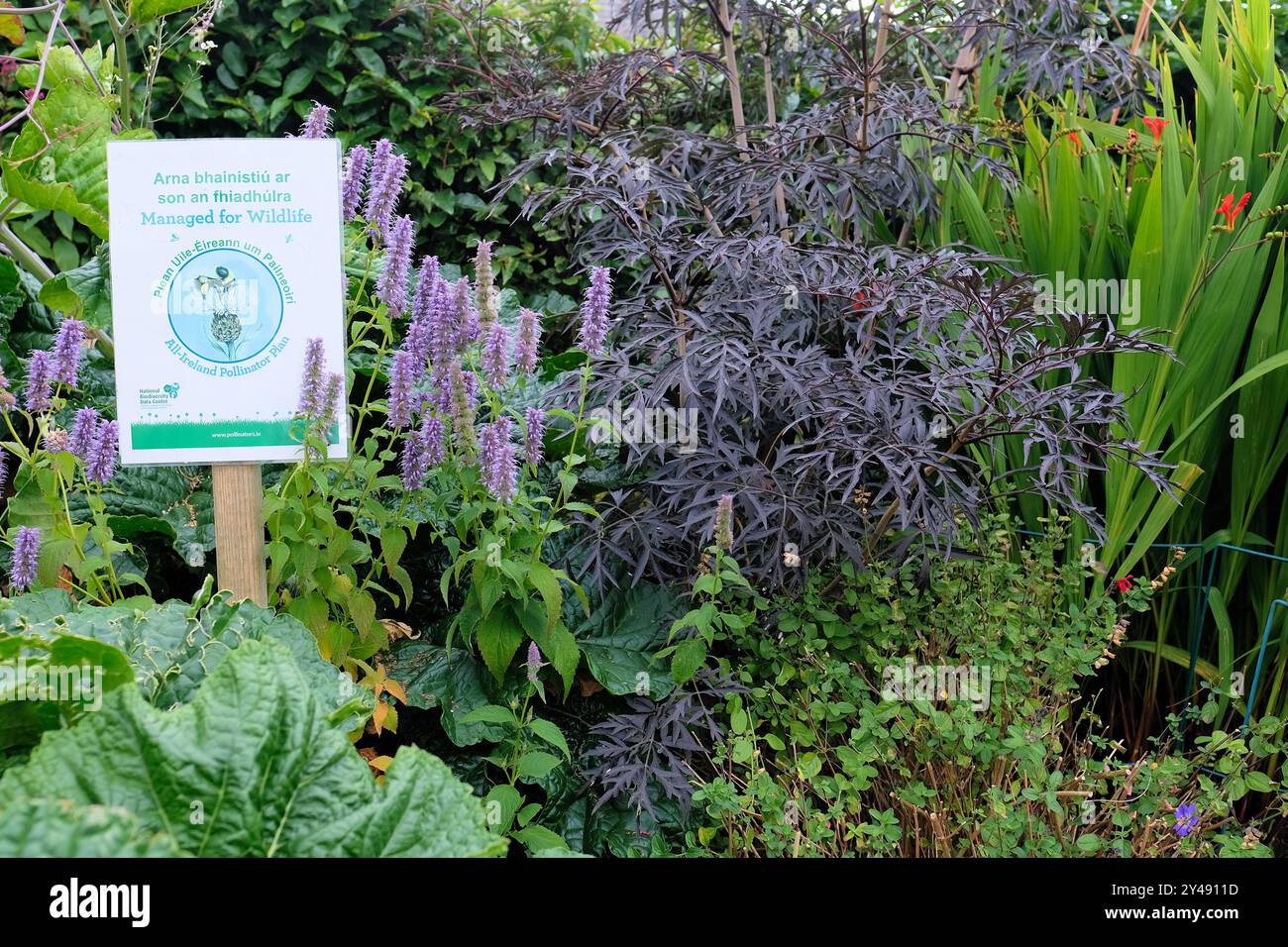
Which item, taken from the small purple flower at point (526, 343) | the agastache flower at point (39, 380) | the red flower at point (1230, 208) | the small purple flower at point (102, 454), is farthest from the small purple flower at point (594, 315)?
the red flower at point (1230, 208)

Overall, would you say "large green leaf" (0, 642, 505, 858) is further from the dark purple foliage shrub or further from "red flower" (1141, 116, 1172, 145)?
"red flower" (1141, 116, 1172, 145)

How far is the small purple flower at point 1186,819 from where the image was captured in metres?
2.14

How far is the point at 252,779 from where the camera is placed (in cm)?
127

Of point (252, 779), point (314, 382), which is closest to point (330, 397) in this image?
point (314, 382)

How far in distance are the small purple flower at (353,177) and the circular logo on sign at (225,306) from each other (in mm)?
284

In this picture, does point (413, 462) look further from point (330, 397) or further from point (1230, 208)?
point (1230, 208)

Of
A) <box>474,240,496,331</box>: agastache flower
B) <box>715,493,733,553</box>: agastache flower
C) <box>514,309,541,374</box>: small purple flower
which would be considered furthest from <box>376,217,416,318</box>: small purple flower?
<box>715,493,733,553</box>: agastache flower

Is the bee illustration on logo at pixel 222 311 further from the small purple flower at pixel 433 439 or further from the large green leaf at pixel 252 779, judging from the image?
the large green leaf at pixel 252 779

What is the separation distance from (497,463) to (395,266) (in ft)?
1.52

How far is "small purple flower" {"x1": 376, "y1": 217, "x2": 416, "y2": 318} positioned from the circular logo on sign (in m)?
0.20

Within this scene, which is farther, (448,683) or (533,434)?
(448,683)

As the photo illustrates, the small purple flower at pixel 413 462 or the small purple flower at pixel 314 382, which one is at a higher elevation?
the small purple flower at pixel 314 382

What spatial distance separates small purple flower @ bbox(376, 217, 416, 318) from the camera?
6.98 feet

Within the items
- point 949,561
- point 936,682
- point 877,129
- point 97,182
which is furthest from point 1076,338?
point 97,182
